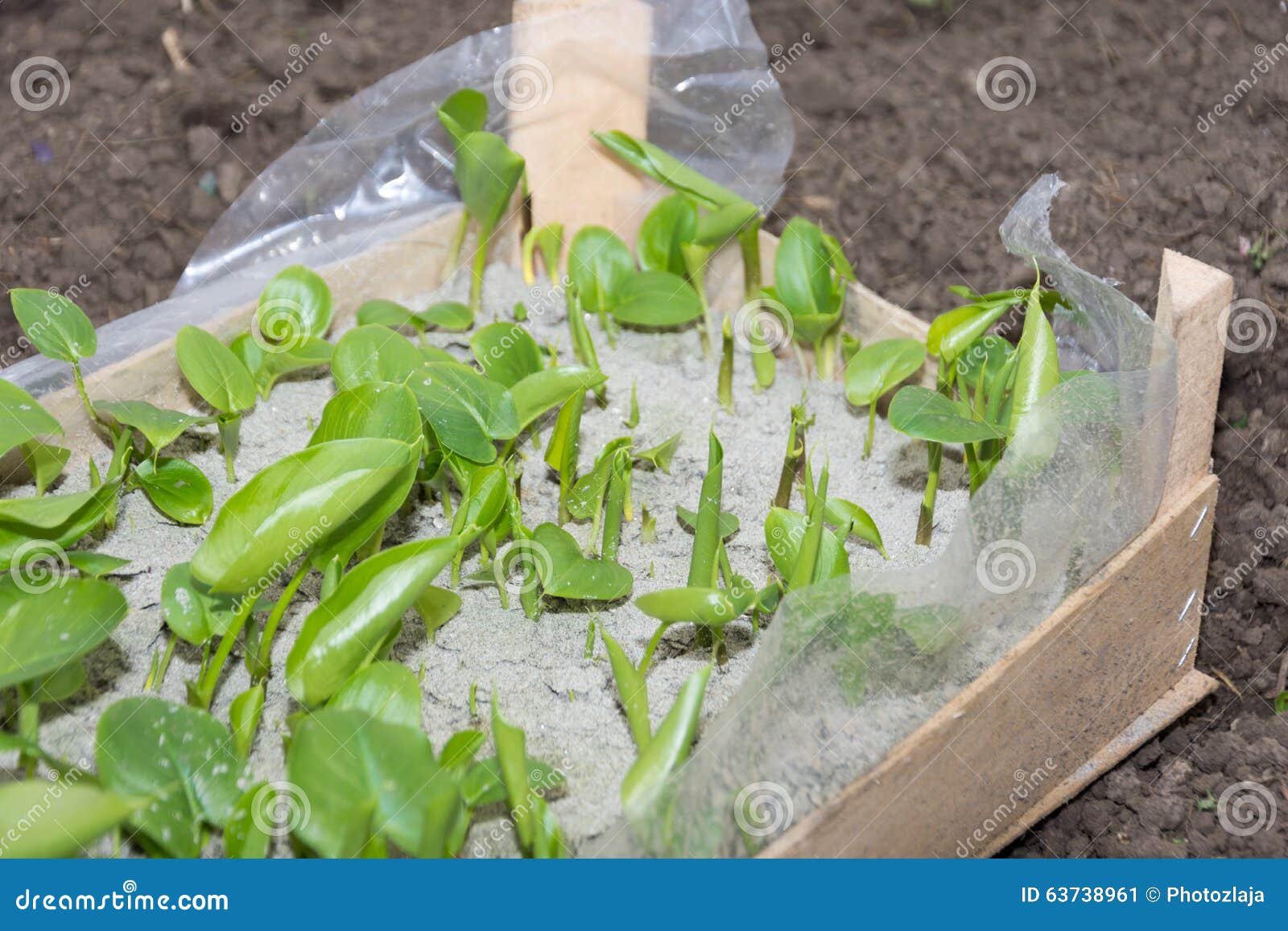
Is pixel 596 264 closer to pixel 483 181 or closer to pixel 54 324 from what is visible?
pixel 483 181

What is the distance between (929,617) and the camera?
81 cm

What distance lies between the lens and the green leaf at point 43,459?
100 cm

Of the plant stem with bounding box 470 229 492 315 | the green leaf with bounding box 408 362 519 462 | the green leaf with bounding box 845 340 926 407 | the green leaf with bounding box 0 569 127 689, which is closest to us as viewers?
the green leaf with bounding box 0 569 127 689

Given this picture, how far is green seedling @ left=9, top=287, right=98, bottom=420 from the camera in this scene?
98cm

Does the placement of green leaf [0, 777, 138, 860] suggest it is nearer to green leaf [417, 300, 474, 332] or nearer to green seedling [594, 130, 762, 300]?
green leaf [417, 300, 474, 332]

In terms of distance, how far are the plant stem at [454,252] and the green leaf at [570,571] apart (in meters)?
0.51

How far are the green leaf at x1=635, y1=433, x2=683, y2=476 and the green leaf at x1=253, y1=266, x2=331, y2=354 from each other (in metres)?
0.36

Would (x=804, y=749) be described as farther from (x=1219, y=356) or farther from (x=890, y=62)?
(x=890, y=62)

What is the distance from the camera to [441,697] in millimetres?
887

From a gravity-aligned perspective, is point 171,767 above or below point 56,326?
below

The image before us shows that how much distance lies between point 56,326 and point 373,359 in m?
0.26

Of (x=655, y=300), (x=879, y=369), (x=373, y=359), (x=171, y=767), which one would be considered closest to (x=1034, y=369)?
(x=879, y=369)

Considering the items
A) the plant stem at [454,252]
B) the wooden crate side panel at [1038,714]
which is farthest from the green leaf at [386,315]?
the wooden crate side panel at [1038,714]

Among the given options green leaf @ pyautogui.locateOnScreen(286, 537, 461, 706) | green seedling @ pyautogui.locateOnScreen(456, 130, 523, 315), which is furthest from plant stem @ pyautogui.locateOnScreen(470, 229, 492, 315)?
green leaf @ pyautogui.locateOnScreen(286, 537, 461, 706)
